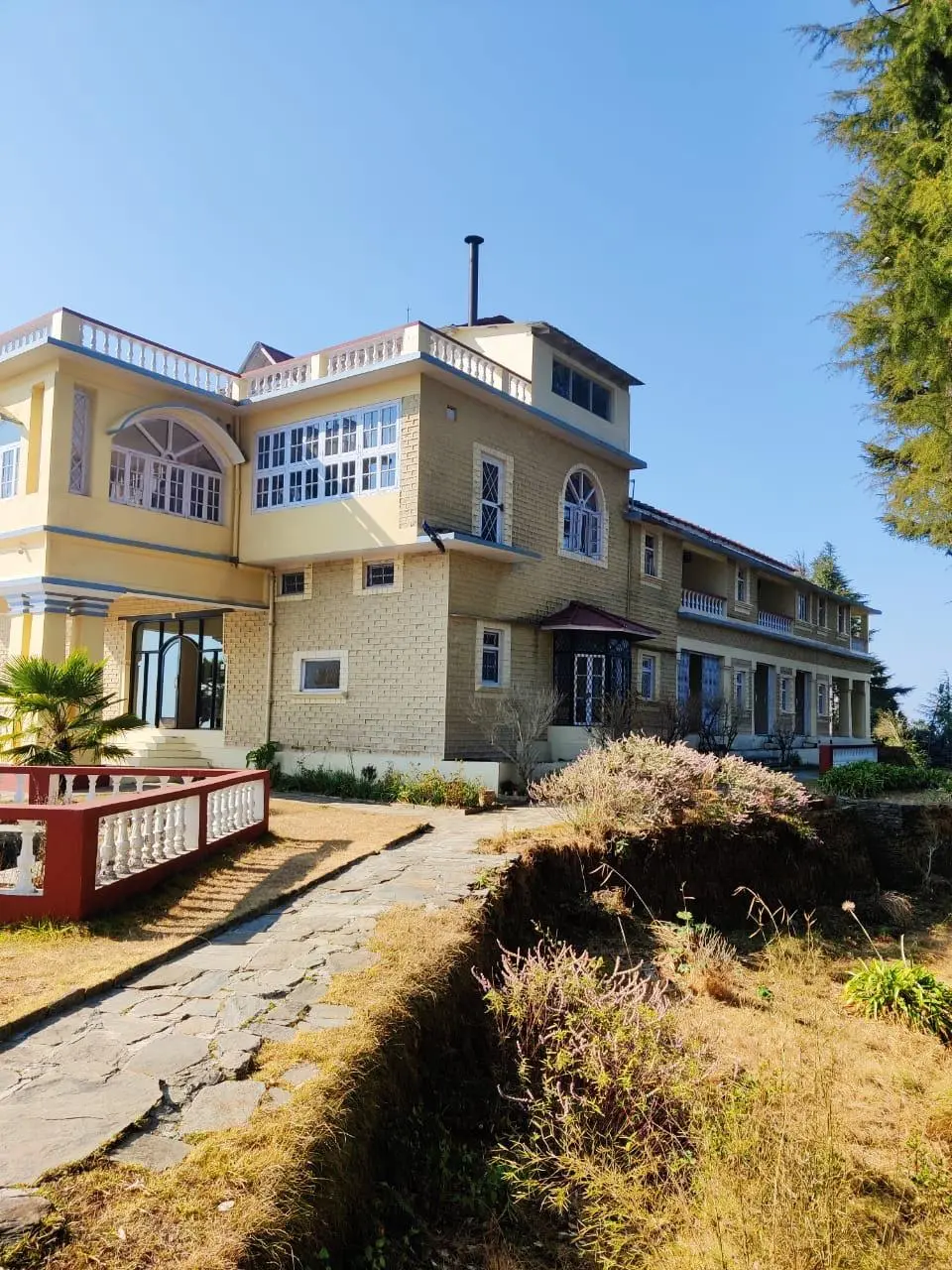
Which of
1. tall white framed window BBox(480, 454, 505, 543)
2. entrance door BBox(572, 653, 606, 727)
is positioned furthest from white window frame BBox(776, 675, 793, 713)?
tall white framed window BBox(480, 454, 505, 543)

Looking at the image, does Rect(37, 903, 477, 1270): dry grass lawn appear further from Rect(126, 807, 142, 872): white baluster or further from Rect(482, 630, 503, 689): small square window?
→ Rect(482, 630, 503, 689): small square window

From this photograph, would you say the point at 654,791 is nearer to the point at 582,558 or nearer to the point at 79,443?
the point at 582,558

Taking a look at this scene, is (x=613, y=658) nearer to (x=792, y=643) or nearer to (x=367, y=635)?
(x=367, y=635)

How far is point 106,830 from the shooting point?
7426 mm

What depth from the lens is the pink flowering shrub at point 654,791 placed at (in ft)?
37.7

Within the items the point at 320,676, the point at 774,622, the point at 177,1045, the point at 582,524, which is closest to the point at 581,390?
the point at 582,524

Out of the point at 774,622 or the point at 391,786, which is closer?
the point at 391,786

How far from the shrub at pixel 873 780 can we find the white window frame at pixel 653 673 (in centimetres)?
447

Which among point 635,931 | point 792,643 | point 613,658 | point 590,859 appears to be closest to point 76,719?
point 590,859

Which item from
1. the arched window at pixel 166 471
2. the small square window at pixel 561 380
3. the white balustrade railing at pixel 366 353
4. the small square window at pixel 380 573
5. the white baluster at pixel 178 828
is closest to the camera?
the white baluster at pixel 178 828

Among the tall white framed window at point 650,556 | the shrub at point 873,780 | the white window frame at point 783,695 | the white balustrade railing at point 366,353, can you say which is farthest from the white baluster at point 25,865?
the white window frame at point 783,695

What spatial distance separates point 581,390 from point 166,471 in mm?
9108

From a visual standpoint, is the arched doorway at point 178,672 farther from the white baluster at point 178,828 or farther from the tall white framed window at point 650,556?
the white baluster at point 178,828

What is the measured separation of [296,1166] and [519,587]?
48.2 ft
